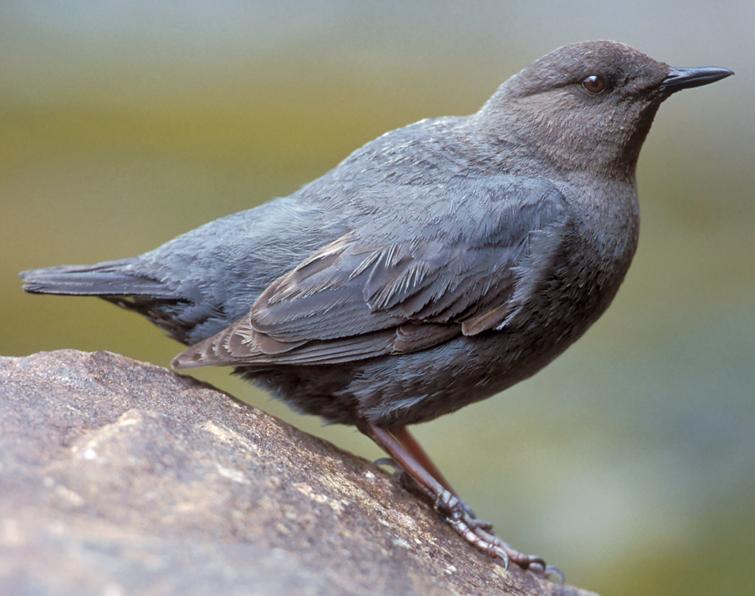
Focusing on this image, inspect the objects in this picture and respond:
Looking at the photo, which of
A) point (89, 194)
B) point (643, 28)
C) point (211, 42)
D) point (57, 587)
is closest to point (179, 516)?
point (57, 587)

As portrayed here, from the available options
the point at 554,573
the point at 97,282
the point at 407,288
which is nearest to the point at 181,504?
the point at 407,288

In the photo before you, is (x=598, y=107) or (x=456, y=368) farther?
(x=598, y=107)

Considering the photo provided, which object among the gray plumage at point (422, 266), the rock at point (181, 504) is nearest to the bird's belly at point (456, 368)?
the gray plumage at point (422, 266)

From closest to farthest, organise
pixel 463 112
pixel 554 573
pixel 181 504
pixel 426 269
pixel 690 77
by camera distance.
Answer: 1. pixel 181 504
2. pixel 426 269
3. pixel 554 573
4. pixel 690 77
5. pixel 463 112

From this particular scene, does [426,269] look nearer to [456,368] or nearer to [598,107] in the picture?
[456,368]

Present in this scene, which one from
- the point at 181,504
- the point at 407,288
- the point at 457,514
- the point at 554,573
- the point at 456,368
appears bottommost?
the point at 181,504

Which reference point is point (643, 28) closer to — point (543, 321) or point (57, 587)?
point (543, 321)

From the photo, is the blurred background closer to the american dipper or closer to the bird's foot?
the bird's foot
